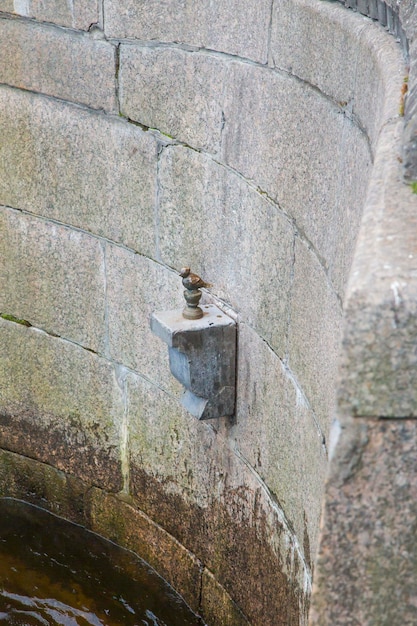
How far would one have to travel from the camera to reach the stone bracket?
3.28 m

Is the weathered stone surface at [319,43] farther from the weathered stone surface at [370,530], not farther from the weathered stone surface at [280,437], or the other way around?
the weathered stone surface at [370,530]

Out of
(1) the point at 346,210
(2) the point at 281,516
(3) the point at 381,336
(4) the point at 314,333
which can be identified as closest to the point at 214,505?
(2) the point at 281,516

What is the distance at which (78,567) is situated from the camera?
4344mm

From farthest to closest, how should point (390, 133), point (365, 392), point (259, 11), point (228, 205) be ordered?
point (228, 205) < point (259, 11) < point (390, 133) < point (365, 392)

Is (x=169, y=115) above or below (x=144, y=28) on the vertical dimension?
below

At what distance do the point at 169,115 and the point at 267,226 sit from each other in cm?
73

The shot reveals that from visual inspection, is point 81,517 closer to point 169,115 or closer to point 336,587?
point 169,115

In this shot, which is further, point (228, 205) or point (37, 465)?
point (37, 465)

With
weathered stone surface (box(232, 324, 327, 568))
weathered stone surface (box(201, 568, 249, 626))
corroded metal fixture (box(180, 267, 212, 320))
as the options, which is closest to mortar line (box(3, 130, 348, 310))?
corroded metal fixture (box(180, 267, 212, 320))

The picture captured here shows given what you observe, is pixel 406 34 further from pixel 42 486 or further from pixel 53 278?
pixel 42 486

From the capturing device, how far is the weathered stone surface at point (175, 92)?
10.5 feet

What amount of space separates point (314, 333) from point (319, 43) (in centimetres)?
81

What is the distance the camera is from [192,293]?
328 centimetres

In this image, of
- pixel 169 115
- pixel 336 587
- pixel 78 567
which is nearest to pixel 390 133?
pixel 336 587
